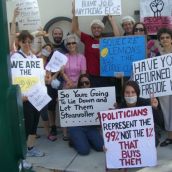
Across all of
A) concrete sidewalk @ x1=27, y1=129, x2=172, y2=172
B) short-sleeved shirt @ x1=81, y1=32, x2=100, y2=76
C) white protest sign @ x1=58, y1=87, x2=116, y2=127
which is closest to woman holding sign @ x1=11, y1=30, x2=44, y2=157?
concrete sidewalk @ x1=27, y1=129, x2=172, y2=172

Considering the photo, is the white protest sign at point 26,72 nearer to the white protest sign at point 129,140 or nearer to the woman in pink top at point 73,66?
the woman in pink top at point 73,66

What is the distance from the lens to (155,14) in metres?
6.34

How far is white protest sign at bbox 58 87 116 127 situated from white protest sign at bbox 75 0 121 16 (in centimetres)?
121

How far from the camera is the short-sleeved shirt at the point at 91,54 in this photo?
20.7 feet

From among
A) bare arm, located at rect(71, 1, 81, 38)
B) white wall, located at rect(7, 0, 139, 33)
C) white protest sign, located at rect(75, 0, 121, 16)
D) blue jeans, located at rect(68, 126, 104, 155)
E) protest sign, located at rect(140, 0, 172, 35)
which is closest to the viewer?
blue jeans, located at rect(68, 126, 104, 155)

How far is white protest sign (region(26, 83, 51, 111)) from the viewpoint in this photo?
5.32m

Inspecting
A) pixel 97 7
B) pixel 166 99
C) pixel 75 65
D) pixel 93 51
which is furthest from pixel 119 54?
pixel 166 99

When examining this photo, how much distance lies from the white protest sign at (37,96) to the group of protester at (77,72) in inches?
3.0

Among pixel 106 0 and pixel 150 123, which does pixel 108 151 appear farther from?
pixel 106 0

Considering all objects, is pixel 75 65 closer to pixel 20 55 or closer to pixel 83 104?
pixel 83 104

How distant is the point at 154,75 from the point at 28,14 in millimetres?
2074

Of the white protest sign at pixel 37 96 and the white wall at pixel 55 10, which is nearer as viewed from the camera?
the white protest sign at pixel 37 96

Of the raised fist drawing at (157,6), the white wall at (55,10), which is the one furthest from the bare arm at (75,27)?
the raised fist drawing at (157,6)

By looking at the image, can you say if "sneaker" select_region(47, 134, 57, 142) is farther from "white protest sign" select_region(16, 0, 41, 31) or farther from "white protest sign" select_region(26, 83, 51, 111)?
"white protest sign" select_region(16, 0, 41, 31)
